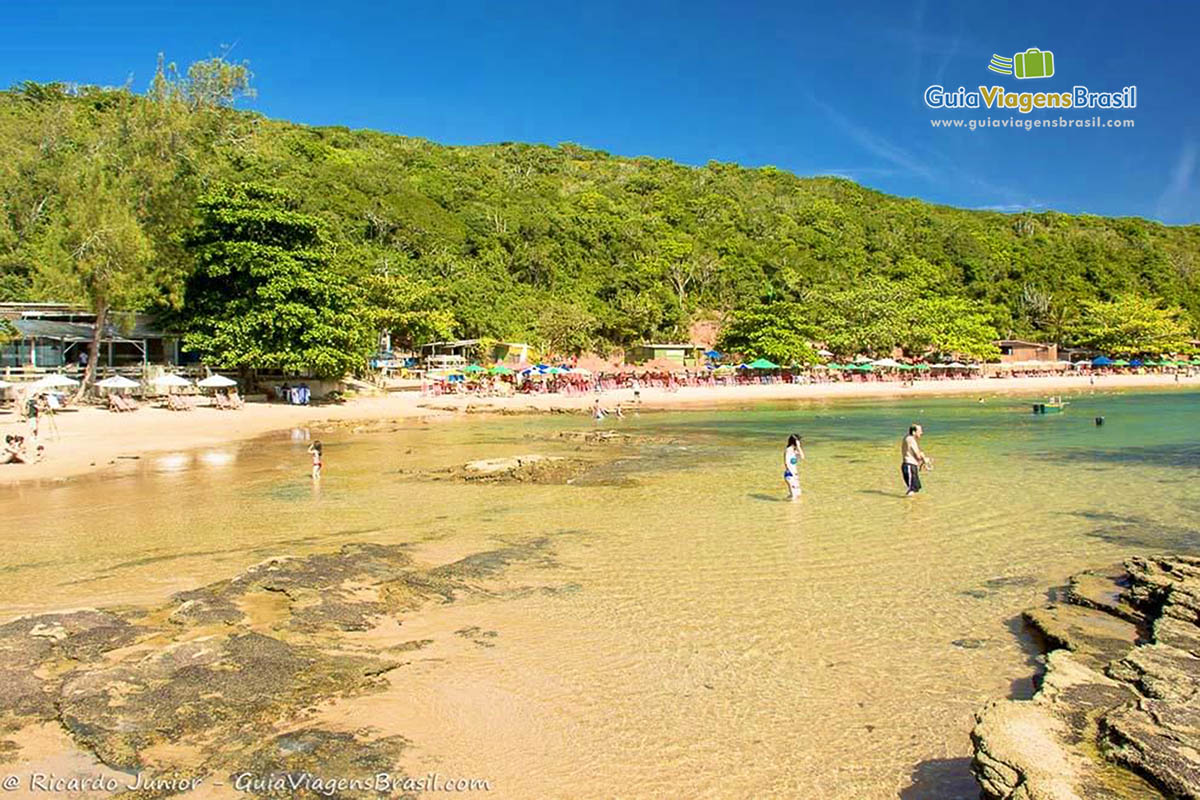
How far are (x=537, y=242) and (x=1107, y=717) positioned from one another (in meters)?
81.7

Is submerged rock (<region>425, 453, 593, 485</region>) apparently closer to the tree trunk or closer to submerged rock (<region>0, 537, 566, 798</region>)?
submerged rock (<region>0, 537, 566, 798</region>)

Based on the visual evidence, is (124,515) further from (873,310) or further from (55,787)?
(873,310)

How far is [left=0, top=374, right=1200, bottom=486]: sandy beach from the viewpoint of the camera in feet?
73.0

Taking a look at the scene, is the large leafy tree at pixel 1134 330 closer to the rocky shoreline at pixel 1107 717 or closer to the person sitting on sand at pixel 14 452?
the rocky shoreline at pixel 1107 717

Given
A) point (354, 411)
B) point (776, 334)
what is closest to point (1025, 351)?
point (776, 334)

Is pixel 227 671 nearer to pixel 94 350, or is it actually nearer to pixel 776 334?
pixel 94 350

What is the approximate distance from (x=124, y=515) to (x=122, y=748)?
32.9 feet

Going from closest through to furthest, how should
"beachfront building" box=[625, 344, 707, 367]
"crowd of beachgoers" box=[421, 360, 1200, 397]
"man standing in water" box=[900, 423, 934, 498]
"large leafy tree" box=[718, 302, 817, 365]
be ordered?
"man standing in water" box=[900, 423, 934, 498]
"crowd of beachgoers" box=[421, 360, 1200, 397]
"large leafy tree" box=[718, 302, 817, 365]
"beachfront building" box=[625, 344, 707, 367]

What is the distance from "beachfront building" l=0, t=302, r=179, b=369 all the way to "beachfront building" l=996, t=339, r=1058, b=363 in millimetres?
72741

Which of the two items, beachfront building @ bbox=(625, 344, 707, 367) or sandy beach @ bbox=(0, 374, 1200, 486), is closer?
sandy beach @ bbox=(0, 374, 1200, 486)

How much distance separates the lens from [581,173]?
117188 millimetres

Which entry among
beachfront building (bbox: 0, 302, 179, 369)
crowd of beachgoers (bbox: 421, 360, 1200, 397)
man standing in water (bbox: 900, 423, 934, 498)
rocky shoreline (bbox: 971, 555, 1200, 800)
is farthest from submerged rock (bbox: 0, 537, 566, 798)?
crowd of beachgoers (bbox: 421, 360, 1200, 397)

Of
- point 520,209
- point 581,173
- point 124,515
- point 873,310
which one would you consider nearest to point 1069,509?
point 124,515

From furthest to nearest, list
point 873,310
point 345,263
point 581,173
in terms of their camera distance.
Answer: point 581,173 < point 873,310 < point 345,263
